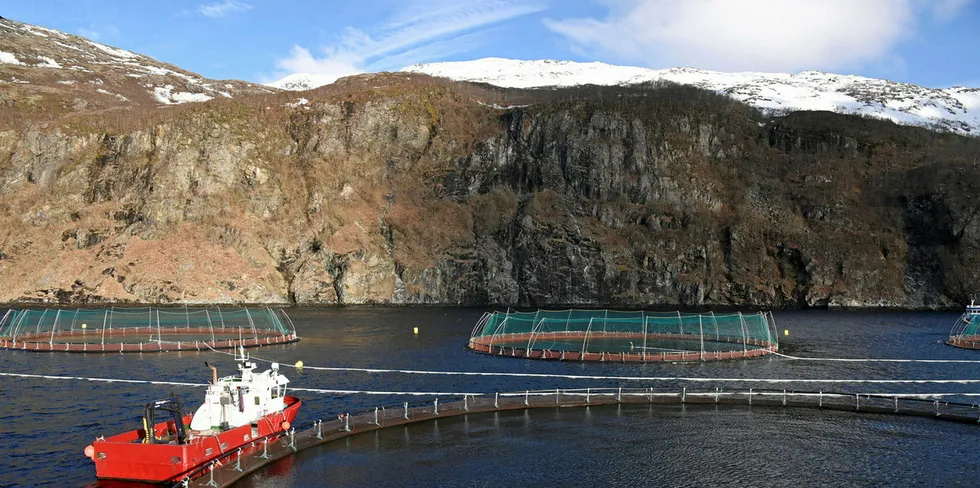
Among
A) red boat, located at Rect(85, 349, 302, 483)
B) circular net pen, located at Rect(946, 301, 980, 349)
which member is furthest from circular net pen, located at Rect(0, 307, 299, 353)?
circular net pen, located at Rect(946, 301, 980, 349)

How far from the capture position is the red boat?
4078 centimetres

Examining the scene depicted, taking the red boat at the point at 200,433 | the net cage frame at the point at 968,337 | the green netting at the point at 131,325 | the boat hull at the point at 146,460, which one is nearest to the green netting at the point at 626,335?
the net cage frame at the point at 968,337

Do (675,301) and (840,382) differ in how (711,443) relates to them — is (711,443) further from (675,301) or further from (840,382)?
(675,301)

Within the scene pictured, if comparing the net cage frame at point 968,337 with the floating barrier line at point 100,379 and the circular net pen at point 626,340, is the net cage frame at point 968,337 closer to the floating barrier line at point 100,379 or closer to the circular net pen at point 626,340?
the circular net pen at point 626,340

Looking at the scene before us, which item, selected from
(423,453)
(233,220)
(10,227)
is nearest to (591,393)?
(423,453)

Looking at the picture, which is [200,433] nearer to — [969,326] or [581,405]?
[581,405]

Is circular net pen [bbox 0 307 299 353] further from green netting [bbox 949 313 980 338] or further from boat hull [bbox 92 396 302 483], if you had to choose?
green netting [bbox 949 313 980 338]

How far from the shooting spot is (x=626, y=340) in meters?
117

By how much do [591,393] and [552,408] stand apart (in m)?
7.85

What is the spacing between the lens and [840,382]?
3019 inches

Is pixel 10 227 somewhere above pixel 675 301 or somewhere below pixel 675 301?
above

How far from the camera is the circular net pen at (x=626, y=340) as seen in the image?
94.1m

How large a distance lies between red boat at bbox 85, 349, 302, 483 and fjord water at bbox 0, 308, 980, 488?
2638 millimetres

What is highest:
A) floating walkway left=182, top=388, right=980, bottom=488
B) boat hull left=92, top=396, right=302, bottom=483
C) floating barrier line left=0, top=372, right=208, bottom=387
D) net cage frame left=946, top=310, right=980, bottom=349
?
boat hull left=92, top=396, right=302, bottom=483
